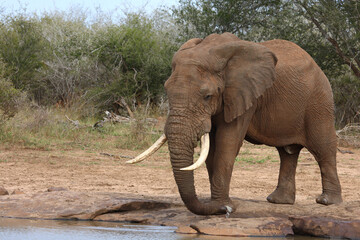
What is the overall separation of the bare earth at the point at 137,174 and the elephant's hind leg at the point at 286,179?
0.56 metres

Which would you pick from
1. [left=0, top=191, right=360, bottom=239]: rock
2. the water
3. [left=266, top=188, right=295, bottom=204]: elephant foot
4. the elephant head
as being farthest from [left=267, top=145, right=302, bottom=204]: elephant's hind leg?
the water

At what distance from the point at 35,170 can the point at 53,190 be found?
8.19ft

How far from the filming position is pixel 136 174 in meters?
9.47

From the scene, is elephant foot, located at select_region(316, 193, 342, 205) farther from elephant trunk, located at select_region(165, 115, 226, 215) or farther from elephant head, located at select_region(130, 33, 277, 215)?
elephant trunk, located at select_region(165, 115, 226, 215)

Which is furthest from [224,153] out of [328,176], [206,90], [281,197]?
[328,176]

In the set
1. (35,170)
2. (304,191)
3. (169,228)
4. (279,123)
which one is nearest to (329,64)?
(304,191)

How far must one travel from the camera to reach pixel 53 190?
7.11 meters

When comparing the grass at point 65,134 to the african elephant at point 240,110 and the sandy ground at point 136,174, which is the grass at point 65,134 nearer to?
the sandy ground at point 136,174

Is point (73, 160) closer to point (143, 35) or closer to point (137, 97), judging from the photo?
point (137, 97)

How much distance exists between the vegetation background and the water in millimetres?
6233

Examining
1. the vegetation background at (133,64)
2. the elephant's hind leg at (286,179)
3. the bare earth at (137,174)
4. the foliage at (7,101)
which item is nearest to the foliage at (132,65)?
the vegetation background at (133,64)

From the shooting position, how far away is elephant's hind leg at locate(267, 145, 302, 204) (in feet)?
21.7

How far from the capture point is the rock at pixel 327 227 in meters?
5.30

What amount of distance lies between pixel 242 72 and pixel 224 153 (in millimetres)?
791
